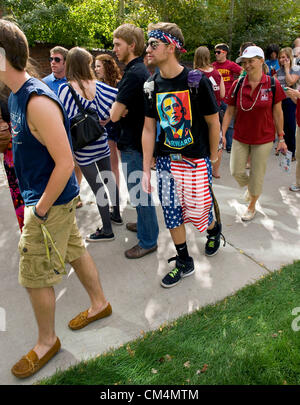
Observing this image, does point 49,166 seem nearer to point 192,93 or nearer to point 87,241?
point 192,93

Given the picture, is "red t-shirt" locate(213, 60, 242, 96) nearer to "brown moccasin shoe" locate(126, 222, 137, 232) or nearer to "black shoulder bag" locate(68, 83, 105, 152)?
"brown moccasin shoe" locate(126, 222, 137, 232)

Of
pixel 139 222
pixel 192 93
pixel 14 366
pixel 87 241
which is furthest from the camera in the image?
pixel 87 241

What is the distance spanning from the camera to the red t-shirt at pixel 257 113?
3516 millimetres

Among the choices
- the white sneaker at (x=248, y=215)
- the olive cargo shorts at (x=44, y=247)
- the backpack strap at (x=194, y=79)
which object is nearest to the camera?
Answer: the olive cargo shorts at (x=44, y=247)

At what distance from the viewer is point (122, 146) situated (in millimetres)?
3061

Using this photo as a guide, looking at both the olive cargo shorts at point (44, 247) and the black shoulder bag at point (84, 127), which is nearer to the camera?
the olive cargo shorts at point (44, 247)

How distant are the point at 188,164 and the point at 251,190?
155 cm

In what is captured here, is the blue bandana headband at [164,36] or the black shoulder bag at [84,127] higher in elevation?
the blue bandana headband at [164,36]

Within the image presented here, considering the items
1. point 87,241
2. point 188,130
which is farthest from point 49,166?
point 87,241

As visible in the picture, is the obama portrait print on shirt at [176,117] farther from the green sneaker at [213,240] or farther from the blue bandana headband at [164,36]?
the green sneaker at [213,240]

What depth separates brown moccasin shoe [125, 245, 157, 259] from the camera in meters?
3.31

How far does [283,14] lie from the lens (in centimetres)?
1095

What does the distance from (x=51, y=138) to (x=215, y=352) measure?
5.54ft

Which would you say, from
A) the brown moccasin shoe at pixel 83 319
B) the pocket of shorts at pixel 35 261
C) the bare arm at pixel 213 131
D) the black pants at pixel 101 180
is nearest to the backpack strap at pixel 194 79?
the bare arm at pixel 213 131
